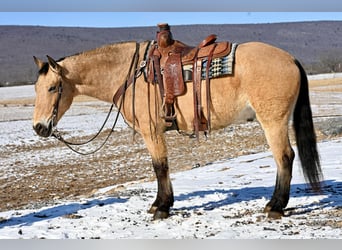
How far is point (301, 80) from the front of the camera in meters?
4.39

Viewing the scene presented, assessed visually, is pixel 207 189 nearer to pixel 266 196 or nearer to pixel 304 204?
pixel 266 196

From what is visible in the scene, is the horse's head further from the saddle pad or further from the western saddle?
the saddle pad

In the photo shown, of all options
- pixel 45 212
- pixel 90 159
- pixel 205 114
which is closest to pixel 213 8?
pixel 205 114

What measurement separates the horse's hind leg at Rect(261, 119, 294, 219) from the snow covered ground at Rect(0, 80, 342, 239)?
4.5 inches

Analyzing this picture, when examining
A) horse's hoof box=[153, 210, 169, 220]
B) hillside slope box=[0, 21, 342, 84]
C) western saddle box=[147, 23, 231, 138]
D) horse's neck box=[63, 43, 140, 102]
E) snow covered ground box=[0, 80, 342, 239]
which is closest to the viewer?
snow covered ground box=[0, 80, 342, 239]

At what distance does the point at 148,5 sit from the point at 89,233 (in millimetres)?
2025

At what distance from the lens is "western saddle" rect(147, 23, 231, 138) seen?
4.37m

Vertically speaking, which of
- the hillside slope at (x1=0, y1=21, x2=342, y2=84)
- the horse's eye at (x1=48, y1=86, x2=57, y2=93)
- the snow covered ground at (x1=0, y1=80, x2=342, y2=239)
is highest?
the hillside slope at (x1=0, y1=21, x2=342, y2=84)

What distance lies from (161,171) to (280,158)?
3.58 feet

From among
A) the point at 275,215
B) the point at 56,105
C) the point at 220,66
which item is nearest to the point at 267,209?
the point at 275,215

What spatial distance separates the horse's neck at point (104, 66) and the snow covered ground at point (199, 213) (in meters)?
1.23

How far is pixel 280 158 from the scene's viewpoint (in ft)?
14.3

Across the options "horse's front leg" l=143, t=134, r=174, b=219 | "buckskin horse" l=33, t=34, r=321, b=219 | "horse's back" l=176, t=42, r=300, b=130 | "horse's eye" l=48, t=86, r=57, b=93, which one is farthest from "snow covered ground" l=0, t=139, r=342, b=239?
"horse's eye" l=48, t=86, r=57, b=93

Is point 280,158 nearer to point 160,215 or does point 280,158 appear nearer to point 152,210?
point 160,215
